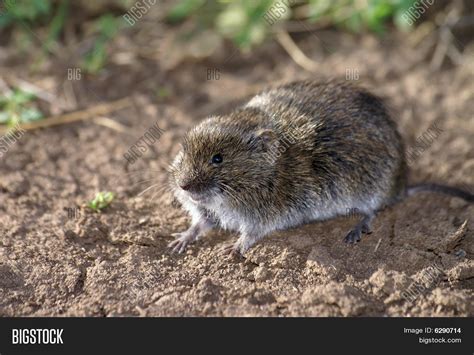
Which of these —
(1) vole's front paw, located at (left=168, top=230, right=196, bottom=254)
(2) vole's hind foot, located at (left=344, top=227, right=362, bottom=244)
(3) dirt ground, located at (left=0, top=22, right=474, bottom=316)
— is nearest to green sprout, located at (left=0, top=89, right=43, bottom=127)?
(3) dirt ground, located at (left=0, top=22, right=474, bottom=316)

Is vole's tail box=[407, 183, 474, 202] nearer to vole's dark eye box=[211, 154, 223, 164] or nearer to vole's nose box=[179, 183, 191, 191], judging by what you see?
vole's dark eye box=[211, 154, 223, 164]

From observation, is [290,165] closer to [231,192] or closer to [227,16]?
[231,192]

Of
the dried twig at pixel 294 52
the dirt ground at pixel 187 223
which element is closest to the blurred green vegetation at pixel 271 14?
the dried twig at pixel 294 52

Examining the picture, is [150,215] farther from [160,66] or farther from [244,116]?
[160,66]

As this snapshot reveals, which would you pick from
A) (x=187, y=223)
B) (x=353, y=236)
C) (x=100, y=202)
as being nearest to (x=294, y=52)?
(x=187, y=223)
